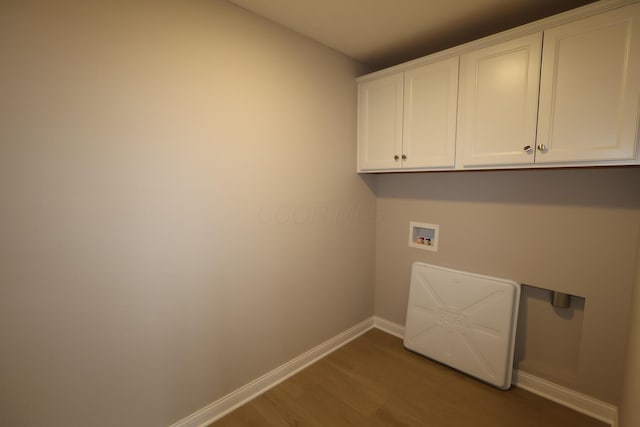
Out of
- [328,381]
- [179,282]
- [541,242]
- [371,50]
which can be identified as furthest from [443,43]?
[328,381]

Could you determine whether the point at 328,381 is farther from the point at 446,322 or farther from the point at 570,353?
the point at 570,353

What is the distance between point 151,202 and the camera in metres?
1.49

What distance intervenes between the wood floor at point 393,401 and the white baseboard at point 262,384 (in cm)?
5

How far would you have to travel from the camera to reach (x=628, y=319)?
170cm

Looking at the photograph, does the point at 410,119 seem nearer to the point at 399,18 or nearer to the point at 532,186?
the point at 399,18

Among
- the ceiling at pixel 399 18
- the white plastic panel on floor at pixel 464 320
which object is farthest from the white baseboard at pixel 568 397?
the ceiling at pixel 399 18

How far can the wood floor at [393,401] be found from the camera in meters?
1.81

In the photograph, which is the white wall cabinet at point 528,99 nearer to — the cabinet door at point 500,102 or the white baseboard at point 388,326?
the cabinet door at point 500,102

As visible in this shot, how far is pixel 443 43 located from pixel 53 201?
8.62 feet

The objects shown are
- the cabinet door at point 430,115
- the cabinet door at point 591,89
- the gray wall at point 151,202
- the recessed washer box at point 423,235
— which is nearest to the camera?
the gray wall at point 151,202

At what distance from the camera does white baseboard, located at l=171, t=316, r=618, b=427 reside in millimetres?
1784

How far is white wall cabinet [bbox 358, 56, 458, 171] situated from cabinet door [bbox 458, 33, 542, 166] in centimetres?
9

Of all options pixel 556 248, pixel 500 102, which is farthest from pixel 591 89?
pixel 556 248

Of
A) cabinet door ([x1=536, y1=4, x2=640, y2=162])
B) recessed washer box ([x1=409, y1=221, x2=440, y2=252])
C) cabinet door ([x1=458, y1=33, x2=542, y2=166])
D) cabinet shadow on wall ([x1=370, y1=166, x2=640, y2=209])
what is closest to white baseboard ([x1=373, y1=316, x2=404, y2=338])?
recessed washer box ([x1=409, y1=221, x2=440, y2=252])
